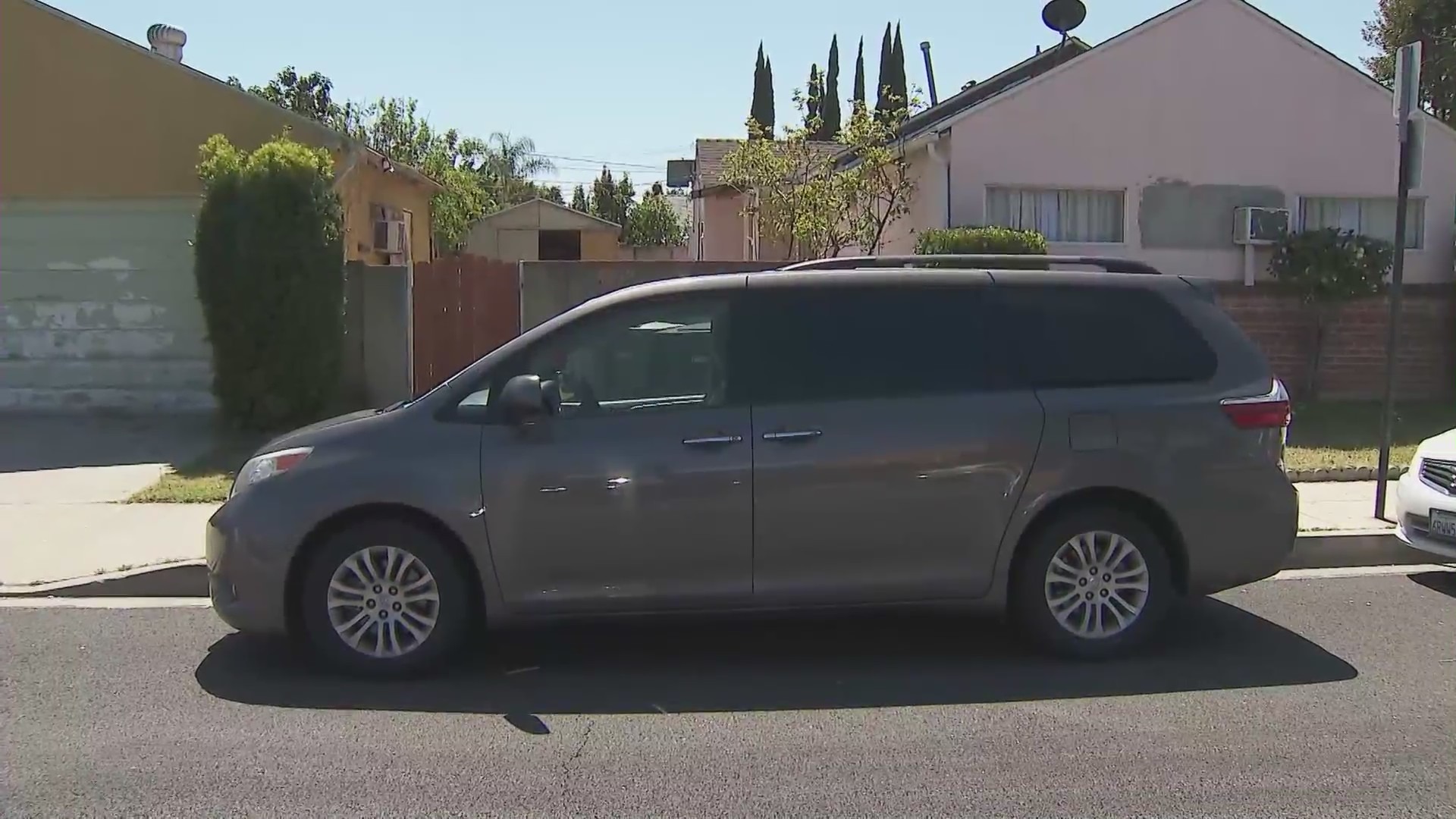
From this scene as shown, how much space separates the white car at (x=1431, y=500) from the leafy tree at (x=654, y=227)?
45.7 meters

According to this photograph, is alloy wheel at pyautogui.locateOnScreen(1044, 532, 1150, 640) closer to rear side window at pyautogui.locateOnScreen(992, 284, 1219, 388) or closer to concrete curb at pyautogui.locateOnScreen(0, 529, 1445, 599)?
rear side window at pyautogui.locateOnScreen(992, 284, 1219, 388)

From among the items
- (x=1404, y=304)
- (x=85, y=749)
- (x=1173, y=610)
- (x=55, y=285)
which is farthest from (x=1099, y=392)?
(x=55, y=285)

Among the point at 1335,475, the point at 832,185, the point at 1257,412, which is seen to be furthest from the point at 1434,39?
the point at 1257,412

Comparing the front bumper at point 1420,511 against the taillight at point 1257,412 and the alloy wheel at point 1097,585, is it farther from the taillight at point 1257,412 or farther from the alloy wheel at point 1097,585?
the alloy wheel at point 1097,585

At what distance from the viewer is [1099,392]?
230 inches

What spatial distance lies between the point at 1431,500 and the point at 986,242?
625 centimetres

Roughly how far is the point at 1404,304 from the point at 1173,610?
364 inches

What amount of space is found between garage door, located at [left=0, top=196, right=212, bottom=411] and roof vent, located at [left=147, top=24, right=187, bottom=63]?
3455 millimetres

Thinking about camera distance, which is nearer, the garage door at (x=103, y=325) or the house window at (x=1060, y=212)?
the garage door at (x=103, y=325)

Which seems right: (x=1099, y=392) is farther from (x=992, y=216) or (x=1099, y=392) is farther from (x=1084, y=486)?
(x=992, y=216)

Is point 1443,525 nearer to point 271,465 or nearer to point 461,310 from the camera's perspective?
point 271,465

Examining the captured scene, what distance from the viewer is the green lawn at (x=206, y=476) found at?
9461mm

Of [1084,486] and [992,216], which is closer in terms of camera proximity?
[1084,486]

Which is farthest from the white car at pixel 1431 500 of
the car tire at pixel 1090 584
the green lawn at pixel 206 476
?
the green lawn at pixel 206 476
